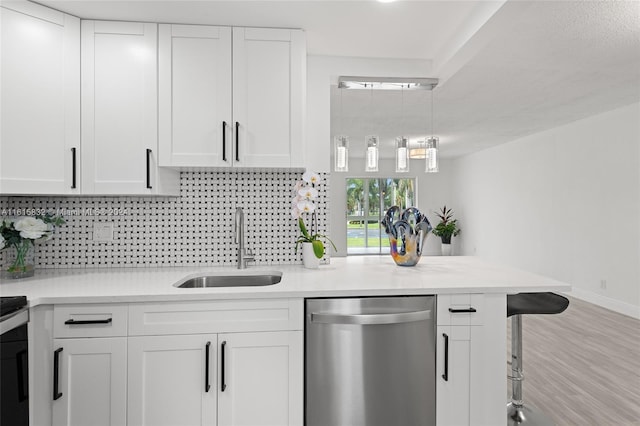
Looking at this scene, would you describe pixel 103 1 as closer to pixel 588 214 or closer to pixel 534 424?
pixel 534 424

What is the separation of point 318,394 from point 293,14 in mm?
1944

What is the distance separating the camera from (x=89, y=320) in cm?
163

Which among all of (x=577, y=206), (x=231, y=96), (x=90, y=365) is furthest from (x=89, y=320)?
(x=577, y=206)

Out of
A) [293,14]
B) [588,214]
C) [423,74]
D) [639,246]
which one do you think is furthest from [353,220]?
[293,14]

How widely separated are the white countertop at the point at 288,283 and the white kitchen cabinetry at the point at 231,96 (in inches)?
25.3

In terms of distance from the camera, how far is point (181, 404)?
166 cm

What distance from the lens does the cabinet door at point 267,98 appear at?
2098mm

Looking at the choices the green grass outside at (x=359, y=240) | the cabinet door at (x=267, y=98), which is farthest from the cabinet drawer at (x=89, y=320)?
the green grass outside at (x=359, y=240)

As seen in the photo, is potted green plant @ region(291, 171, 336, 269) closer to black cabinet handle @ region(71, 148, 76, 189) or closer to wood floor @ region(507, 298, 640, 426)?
black cabinet handle @ region(71, 148, 76, 189)

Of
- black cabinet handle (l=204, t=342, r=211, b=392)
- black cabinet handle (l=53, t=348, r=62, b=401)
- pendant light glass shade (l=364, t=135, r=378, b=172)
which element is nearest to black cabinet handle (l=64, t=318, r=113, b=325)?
black cabinet handle (l=53, t=348, r=62, b=401)

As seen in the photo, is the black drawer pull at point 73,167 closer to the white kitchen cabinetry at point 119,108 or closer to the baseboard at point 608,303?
the white kitchen cabinetry at point 119,108

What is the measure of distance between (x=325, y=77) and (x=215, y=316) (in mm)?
1697

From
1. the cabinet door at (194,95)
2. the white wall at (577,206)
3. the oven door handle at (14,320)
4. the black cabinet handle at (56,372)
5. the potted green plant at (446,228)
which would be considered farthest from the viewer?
the potted green plant at (446,228)

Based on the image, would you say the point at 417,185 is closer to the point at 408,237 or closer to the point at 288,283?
the point at 408,237
